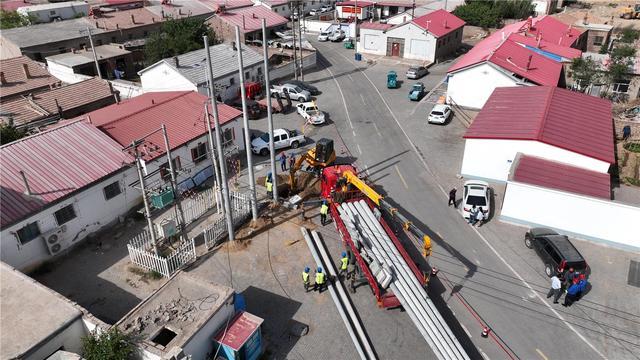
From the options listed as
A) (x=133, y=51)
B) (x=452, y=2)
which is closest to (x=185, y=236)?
(x=133, y=51)

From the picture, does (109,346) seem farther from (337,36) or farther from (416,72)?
(337,36)

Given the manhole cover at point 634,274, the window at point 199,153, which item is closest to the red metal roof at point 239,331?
the window at point 199,153

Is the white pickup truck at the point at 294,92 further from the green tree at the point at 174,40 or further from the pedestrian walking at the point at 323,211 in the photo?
the pedestrian walking at the point at 323,211

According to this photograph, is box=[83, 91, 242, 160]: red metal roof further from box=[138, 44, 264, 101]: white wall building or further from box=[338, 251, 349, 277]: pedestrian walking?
box=[338, 251, 349, 277]: pedestrian walking

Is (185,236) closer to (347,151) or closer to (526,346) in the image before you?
(347,151)

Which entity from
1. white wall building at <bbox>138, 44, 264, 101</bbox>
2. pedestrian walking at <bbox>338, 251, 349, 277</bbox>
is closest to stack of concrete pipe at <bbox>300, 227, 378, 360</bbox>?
pedestrian walking at <bbox>338, 251, 349, 277</bbox>

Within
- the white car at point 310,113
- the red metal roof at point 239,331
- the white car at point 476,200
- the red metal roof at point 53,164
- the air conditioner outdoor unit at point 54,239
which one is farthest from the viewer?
the white car at point 310,113
